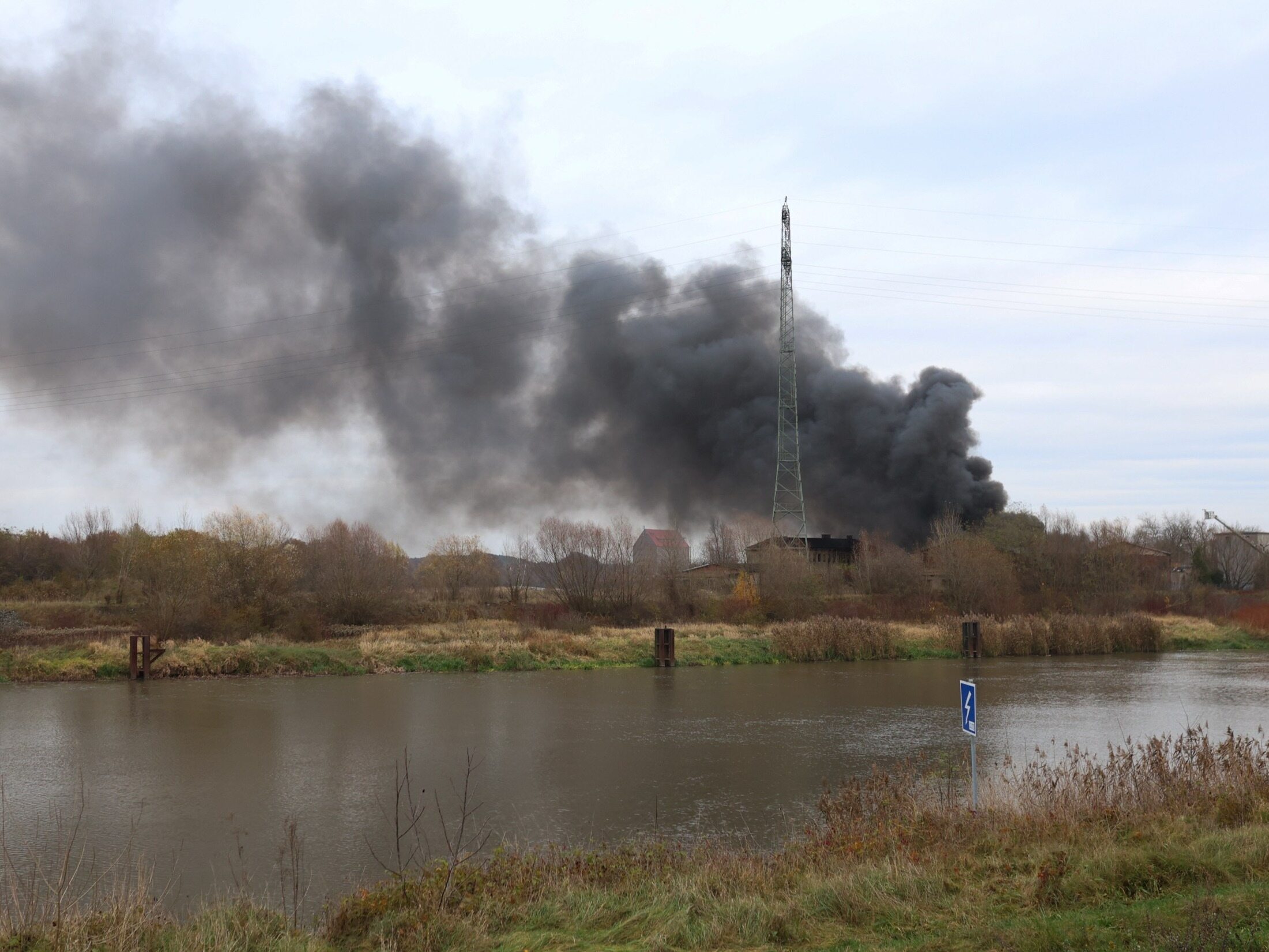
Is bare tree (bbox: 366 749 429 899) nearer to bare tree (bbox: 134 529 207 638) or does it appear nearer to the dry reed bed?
bare tree (bbox: 134 529 207 638)

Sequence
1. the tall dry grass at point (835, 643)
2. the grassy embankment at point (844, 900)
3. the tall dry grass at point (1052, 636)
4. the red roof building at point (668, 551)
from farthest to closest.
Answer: the red roof building at point (668, 551)
the tall dry grass at point (1052, 636)
the tall dry grass at point (835, 643)
the grassy embankment at point (844, 900)

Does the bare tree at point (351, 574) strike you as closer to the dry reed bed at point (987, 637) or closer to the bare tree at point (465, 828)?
the dry reed bed at point (987, 637)

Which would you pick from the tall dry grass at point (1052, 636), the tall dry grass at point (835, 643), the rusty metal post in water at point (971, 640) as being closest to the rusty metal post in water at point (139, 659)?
the tall dry grass at point (835, 643)

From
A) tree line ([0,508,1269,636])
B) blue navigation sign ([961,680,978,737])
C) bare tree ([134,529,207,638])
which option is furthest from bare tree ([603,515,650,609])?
blue navigation sign ([961,680,978,737])

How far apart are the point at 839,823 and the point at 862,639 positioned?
94.9ft

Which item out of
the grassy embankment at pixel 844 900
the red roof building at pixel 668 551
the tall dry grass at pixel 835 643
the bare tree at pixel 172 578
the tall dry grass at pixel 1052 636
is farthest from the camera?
the red roof building at pixel 668 551

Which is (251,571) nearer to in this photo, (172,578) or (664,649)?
(172,578)

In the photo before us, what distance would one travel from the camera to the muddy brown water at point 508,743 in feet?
37.9

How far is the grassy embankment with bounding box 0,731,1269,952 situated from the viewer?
18.9ft

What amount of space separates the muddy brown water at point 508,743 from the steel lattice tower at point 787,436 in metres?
23.2

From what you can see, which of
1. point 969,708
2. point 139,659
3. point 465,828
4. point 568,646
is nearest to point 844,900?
point 969,708

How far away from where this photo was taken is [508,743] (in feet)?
60.5

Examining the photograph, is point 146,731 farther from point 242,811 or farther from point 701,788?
point 701,788

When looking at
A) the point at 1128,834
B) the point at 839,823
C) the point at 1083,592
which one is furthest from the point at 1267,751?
the point at 1083,592
